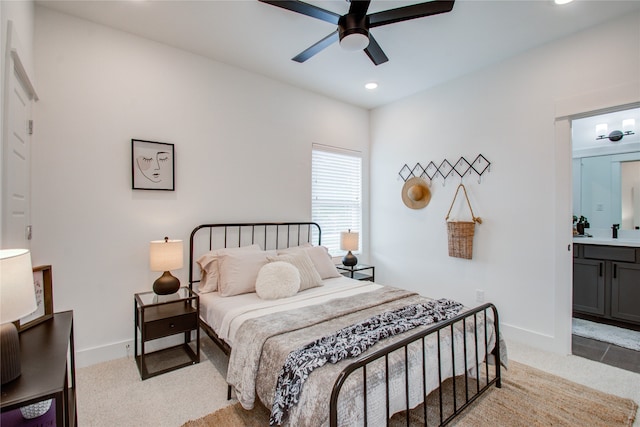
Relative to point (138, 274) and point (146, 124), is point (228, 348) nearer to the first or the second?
point (138, 274)

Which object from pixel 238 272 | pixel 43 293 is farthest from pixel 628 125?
pixel 43 293

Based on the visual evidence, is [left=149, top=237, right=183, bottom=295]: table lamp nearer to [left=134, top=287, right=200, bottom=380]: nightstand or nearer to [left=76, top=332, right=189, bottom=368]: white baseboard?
[left=134, top=287, right=200, bottom=380]: nightstand

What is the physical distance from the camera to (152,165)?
9.07ft

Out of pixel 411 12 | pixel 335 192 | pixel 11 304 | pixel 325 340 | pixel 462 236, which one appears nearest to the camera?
pixel 11 304

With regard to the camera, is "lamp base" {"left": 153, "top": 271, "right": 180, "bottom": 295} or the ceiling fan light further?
"lamp base" {"left": 153, "top": 271, "right": 180, "bottom": 295}

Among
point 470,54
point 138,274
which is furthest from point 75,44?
point 470,54

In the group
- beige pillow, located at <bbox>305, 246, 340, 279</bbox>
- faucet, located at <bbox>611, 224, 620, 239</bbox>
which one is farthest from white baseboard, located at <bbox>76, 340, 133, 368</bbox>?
faucet, located at <bbox>611, 224, 620, 239</bbox>

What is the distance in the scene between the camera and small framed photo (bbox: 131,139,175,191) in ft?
8.83

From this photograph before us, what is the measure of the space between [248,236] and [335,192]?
1470mm

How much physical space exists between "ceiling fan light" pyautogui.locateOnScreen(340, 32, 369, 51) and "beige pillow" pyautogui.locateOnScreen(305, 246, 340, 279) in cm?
194

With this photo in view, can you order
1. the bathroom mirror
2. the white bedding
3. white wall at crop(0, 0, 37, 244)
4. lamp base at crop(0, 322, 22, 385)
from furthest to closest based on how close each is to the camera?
the bathroom mirror < the white bedding < white wall at crop(0, 0, 37, 244) < lamp base at crop(0, 322, 22, 385)

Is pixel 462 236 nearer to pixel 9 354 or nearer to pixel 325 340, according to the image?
pixel 325 340

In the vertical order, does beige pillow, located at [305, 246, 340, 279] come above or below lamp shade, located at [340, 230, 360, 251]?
below

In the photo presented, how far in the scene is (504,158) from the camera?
10.4 feet
